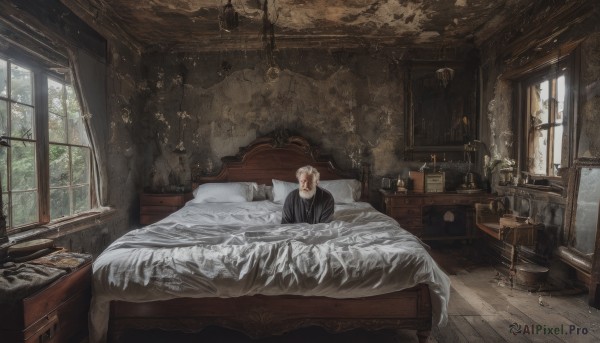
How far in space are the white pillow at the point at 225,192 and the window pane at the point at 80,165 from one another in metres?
1.26

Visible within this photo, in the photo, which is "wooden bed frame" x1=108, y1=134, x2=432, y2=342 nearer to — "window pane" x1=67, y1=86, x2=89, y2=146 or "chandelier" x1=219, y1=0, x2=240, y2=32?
"chandelier" x1=219, y1=0, x2=240, y2=32

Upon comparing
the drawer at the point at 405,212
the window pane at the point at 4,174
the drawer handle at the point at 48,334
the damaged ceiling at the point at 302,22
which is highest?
the damaged ceiling at the point at 302,22

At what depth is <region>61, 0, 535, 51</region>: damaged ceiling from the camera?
3.53m

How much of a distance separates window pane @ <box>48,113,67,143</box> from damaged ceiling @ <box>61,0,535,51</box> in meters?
1.09

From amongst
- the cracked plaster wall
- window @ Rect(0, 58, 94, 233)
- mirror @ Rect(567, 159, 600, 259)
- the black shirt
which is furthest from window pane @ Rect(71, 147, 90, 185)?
mirror @ Rect(567, 159, 600, 259)

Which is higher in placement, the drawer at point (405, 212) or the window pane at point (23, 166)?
Result: the window pane at point (23, 166)

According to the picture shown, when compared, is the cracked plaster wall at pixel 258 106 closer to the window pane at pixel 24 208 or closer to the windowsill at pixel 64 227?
the windowsill at pixel 64 227

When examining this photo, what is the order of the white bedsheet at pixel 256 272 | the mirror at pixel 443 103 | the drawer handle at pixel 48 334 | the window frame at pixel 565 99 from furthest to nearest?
the mirror at pixel 443 103, the window frame at pixel 565 99, the white bedsheet at pixel 256 272, the drawer handle at pixel 48 334

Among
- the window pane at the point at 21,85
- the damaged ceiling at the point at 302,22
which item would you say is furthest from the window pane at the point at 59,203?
the damaged ceiling at the point at 302,22

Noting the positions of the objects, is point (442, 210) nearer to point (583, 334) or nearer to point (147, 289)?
point (583, 334)

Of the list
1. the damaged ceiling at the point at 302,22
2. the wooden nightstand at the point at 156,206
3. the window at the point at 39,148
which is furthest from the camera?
the wooden nightstand at the point at 156,206

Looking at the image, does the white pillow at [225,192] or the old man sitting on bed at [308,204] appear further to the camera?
the white pillow at [225,192]

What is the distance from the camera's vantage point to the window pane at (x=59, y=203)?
3.13 m

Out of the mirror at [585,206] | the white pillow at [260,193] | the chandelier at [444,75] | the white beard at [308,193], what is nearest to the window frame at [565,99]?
the mirror at [585,206]
